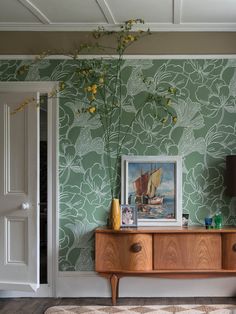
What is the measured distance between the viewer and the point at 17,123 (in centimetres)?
460

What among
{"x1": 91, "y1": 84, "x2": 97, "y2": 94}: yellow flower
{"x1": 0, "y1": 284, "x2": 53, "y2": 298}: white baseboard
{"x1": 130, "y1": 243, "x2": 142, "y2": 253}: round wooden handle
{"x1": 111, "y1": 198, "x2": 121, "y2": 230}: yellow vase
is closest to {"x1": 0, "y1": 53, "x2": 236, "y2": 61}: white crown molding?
{"x1": 91, "y1": 84, "x2": 97, "y2": 94}: yellow flower

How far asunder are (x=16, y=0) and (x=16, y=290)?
2530mm

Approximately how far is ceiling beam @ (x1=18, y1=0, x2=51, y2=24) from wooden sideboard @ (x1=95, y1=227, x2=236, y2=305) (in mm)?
1998

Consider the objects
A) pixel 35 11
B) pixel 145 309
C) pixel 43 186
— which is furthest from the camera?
pixel 43 186

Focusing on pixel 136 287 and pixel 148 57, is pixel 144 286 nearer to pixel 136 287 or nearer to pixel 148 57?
pixel 136 287

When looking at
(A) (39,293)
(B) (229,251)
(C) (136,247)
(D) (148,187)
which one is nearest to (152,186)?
(D) (148,187)

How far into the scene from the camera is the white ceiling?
4.05 metres

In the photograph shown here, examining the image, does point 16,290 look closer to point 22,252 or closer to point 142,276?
point 22,252

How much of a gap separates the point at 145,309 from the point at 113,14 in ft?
8.33

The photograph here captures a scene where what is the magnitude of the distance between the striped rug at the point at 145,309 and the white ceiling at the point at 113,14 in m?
2.45

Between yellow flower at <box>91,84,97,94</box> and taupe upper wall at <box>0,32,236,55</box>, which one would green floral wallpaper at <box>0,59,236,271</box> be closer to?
taupe upper wall at <box>0,32,236,55</box>

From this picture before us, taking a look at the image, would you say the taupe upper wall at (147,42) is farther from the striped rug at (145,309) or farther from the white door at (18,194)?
the striped rug at (145,309)

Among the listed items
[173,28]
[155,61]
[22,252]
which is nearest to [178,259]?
[22,252]

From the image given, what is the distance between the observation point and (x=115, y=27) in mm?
4648
